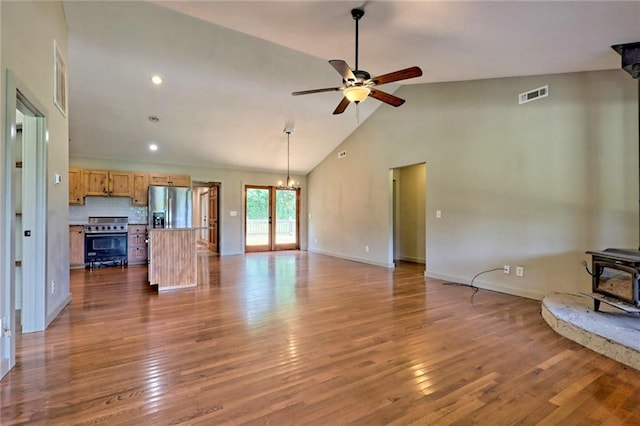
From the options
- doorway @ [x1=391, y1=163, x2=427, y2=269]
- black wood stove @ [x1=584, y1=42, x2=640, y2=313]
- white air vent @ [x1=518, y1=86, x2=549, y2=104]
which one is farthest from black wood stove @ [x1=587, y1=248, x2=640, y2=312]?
doorway @ [x1=391, y1=163, x2=427, y2=269]

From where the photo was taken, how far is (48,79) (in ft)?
10.3

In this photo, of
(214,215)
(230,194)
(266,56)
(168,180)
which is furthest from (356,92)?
(214,215)

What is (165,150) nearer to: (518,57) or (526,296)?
(518,57)

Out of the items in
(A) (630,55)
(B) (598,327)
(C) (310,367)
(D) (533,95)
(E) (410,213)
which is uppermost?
(D) (533,95)

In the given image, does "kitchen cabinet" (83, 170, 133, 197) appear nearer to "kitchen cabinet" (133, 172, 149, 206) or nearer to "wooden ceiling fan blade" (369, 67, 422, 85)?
"kitchen cabinet" (133, 172, 149, 206)

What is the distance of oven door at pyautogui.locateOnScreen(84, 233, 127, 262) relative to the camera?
6.50 m

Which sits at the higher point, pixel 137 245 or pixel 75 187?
pixel 75 187

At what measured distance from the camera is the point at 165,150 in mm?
7281

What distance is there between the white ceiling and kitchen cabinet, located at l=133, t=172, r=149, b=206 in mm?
490

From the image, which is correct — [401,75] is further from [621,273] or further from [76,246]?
[76,246]

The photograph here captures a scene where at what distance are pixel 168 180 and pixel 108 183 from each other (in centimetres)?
121

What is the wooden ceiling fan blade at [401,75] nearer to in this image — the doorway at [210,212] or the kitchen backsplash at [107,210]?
the doorway at [210,212]

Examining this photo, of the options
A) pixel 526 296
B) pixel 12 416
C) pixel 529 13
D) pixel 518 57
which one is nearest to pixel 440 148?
pixel 518 57

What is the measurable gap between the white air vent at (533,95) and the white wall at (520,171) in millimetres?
53
